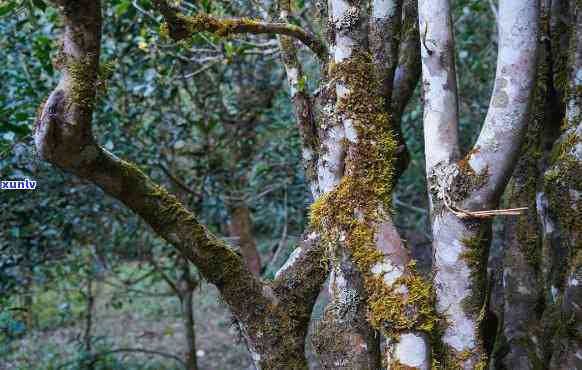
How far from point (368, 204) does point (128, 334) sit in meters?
5.59

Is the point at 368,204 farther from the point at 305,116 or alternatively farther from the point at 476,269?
the point at 305,116

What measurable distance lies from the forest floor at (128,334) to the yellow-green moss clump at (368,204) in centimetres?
375

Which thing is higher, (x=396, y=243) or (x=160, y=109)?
(x=160, y=109)

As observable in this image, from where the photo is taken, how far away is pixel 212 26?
6.21 feet

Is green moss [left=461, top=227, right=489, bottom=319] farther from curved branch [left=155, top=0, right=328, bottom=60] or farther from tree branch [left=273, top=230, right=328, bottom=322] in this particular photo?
curved branch [left=155, top=0, right=328, bottom=60]

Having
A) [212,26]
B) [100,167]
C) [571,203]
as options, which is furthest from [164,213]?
[571,203]

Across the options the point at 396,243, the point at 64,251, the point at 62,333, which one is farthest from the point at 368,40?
the point at 62,333

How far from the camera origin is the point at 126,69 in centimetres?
449

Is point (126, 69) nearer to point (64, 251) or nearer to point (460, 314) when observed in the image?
point (64, 251)

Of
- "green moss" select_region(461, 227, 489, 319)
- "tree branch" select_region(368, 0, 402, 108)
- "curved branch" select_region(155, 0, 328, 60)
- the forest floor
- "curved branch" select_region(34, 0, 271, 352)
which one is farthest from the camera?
the forest floor

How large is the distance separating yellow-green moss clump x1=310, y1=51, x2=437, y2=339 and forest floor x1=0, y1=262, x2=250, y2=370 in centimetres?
375

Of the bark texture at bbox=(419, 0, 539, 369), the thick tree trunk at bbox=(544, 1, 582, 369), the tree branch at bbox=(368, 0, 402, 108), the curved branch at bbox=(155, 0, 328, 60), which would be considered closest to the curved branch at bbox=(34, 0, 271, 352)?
the curved branch at bbox=(155, 0, 328, 60)

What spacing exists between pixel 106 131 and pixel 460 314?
3122mm

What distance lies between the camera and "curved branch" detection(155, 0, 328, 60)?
179 centimetres
